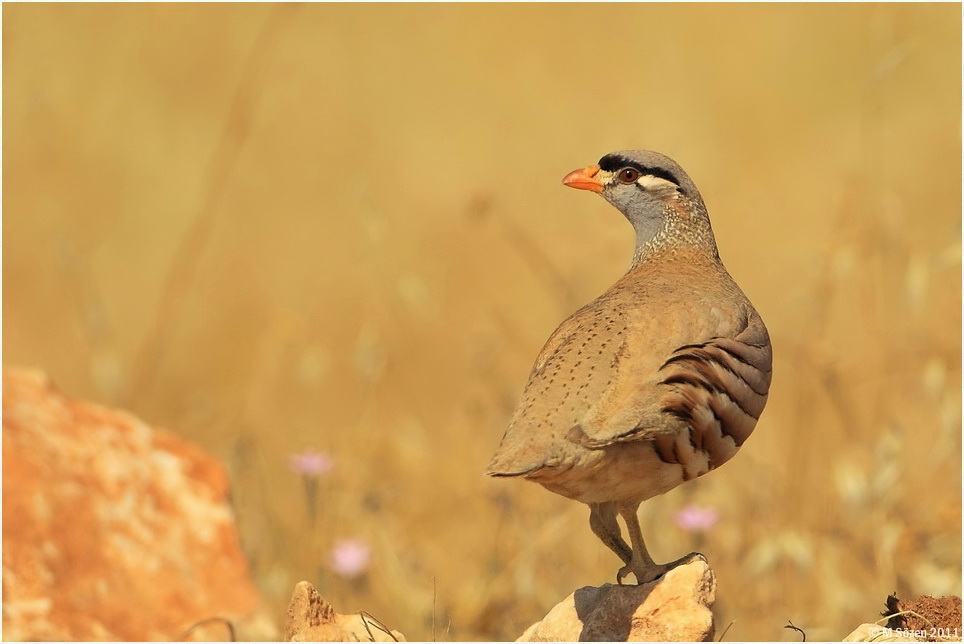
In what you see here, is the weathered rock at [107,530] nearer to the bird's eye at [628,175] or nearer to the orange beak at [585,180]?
the orange beak at [585,180]

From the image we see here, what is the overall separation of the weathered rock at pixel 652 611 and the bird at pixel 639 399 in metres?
0.18

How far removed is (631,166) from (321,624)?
2323 millimetres

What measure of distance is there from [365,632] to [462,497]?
3569 mm

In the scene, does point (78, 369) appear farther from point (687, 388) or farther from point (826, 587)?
point (687, 388)

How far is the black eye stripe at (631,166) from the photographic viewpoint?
584cm

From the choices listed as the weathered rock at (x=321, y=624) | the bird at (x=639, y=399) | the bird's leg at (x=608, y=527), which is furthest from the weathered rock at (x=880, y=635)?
the weathered rock at (x=321, y=624)

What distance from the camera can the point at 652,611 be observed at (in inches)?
192

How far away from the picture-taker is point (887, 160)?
14.2 m

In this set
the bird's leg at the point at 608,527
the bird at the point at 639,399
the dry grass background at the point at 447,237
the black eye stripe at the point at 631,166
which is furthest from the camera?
the dry grass background at the point at 447,237

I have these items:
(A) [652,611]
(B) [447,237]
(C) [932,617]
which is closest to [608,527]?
(A) [652,611]

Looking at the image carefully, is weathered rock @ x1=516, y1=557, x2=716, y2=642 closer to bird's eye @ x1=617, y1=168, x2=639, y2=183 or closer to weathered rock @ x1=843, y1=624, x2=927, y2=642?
weathered rock @ x1=843, y1=624, x2=927, y2=642

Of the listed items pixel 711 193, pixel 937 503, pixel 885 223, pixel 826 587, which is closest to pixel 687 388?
pixel 826 587

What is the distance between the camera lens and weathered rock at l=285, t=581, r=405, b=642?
4.88m

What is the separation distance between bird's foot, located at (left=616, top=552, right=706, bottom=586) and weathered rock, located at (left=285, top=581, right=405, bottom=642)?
915 millimetres
